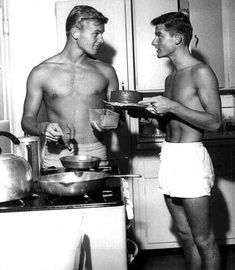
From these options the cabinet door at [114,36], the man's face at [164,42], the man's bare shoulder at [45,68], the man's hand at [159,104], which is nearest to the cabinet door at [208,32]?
the cabinet door at [114,36]

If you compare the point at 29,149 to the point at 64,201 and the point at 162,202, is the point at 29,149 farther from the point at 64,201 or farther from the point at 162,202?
the point at 162,202

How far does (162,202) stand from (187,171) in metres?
1.28

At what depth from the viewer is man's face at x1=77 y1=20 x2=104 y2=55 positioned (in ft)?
8.71

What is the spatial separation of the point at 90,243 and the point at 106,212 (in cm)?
13

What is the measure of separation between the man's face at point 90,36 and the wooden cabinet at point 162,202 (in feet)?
3.62

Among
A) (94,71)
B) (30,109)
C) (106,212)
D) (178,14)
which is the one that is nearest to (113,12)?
(94,71)

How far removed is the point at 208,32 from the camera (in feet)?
11.6

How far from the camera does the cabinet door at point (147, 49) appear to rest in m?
3.43

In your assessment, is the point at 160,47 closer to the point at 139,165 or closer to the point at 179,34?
the point at 179,34

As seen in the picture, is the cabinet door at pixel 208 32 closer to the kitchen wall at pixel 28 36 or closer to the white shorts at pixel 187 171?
the kitchen wall at pixel 28 36

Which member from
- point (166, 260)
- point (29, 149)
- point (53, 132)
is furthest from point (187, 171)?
point (166, 260)

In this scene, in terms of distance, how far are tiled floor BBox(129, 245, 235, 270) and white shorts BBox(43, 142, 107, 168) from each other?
1.12 m

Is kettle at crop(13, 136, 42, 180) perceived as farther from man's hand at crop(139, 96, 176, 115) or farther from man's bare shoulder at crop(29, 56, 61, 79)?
man's bare shoulder at crop(29, 56, 61, 79)

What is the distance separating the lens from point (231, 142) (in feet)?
11.1
